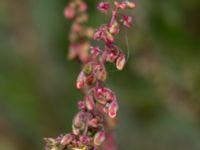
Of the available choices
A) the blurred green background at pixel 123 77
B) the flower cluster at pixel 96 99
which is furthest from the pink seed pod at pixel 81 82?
the blurred green background at pixel 123 77

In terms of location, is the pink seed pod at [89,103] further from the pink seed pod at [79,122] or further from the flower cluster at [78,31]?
the flower cluster at [78,31]

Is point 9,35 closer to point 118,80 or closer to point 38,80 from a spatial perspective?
point 38,80

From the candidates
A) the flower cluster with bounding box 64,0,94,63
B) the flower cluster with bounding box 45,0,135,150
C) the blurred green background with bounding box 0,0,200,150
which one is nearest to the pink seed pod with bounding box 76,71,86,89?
the flower cluster with bounding box 45,0,135,150

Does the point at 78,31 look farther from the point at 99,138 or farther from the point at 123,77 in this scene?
the point at 123,77

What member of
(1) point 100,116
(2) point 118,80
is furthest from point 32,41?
(1) point 100,116

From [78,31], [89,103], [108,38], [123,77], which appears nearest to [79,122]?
[89,103]
